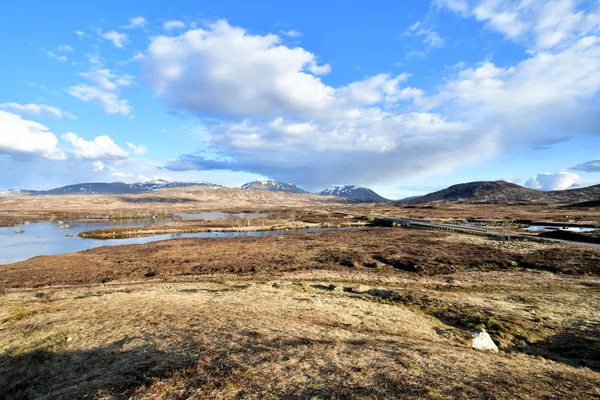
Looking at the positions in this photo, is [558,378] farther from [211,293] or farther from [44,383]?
[211,293]

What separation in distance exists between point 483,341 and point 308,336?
8.85 m

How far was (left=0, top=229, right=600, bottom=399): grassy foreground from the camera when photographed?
9688 mm

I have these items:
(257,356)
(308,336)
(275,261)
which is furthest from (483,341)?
(275,261)

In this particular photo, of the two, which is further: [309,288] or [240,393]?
[309,288]

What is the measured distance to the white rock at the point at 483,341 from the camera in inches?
576

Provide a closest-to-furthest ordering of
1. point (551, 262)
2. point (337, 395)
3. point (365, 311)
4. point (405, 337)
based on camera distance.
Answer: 1. point (337, 395)
2. point (405, 337)
3. point (365, 311)
4. point (551, 262)

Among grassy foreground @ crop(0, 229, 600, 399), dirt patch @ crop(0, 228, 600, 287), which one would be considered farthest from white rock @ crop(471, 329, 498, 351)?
dirt patch @ crop(0, 228, 600, 287)

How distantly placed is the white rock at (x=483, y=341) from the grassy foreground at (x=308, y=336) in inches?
16.0

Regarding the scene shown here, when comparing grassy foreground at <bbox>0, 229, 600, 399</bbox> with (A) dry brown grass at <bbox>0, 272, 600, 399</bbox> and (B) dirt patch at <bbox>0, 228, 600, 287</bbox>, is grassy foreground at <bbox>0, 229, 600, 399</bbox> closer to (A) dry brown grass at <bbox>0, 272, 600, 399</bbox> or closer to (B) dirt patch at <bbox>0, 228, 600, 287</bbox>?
(A) dry brown grass at <bbox>0, 272, 600, 399</bbox>

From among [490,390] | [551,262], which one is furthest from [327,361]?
[551,262]

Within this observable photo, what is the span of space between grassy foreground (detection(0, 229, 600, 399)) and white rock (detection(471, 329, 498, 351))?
41 cm

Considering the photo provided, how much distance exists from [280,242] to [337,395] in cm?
5308

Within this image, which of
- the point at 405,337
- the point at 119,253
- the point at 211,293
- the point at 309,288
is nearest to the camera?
the point at 405,337

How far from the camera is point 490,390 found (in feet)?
30.2
